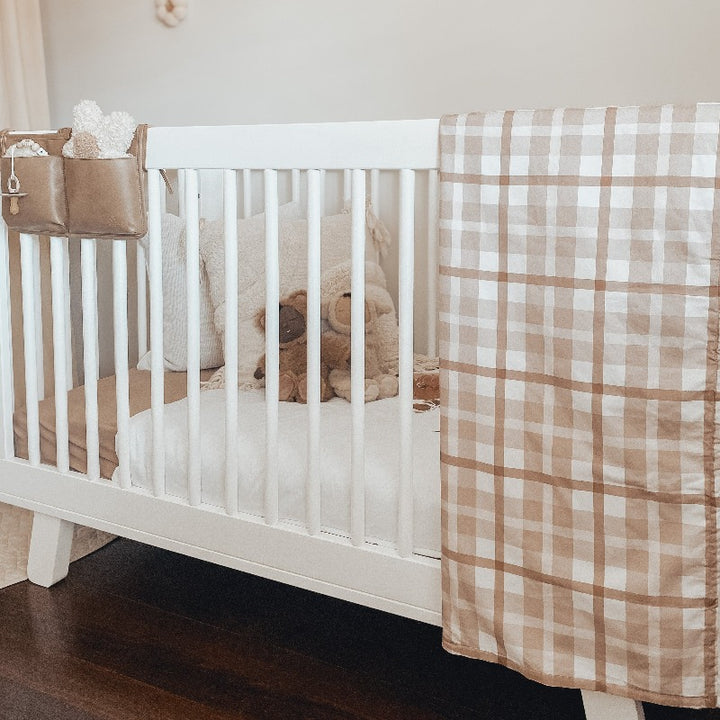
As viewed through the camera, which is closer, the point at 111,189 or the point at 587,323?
the point at 587,323

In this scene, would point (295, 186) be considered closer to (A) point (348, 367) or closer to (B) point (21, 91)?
(A) point (348, 367)

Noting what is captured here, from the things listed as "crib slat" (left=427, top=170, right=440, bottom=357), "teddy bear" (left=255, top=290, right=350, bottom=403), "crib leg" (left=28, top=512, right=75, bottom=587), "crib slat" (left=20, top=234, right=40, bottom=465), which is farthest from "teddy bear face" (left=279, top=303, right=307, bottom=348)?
"crib leg" (left=28, top=512, right=75, bottom=587)

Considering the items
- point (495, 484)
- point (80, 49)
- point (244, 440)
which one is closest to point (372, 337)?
point (244, 440)

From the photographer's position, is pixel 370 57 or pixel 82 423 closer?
pixel 82 423

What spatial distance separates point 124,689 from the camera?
1.44 m

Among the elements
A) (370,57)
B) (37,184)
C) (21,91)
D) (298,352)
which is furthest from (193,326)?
(21,91)

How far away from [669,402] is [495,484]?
25 cm

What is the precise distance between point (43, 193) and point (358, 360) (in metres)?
0.68

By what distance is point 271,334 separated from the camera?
135cm

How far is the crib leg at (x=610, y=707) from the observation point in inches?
46.1

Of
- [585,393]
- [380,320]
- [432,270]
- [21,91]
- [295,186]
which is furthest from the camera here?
[21,91]

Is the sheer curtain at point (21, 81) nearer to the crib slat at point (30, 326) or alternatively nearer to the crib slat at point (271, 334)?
the crib slat at point (30, 326)

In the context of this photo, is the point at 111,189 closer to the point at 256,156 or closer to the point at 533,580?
the point at 256,156

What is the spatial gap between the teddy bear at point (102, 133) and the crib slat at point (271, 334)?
0.31 metres
